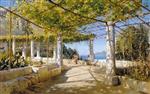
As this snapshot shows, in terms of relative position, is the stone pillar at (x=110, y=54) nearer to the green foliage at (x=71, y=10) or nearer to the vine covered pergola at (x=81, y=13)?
the vine covered pergola at (x=81, y=13)

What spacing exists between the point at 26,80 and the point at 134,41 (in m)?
7.10

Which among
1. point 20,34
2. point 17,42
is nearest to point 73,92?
point 20,34

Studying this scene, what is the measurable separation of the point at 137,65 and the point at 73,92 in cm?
313

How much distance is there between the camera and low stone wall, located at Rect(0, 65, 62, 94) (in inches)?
382

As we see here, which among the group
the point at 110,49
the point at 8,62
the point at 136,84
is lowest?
the point at 136,84

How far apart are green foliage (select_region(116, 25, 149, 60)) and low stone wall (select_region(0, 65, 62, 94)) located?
3690mm

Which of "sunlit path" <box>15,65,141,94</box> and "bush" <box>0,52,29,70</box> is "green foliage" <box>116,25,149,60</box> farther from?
"bush" <box>0,52,29,70</box>

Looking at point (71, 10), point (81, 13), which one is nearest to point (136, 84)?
point (81, 13)

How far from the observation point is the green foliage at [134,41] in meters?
15.9

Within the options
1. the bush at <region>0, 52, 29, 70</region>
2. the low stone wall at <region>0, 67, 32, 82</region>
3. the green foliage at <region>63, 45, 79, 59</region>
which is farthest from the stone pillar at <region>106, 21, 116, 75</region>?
the green foliage at <region>63, 45, 79, 59</region>

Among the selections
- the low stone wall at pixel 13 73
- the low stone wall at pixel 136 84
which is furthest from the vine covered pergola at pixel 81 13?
the low stone wall at pixel 13 73

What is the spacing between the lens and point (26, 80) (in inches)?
479

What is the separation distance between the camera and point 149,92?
11.0m

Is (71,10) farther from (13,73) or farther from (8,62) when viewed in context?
(8,62)
